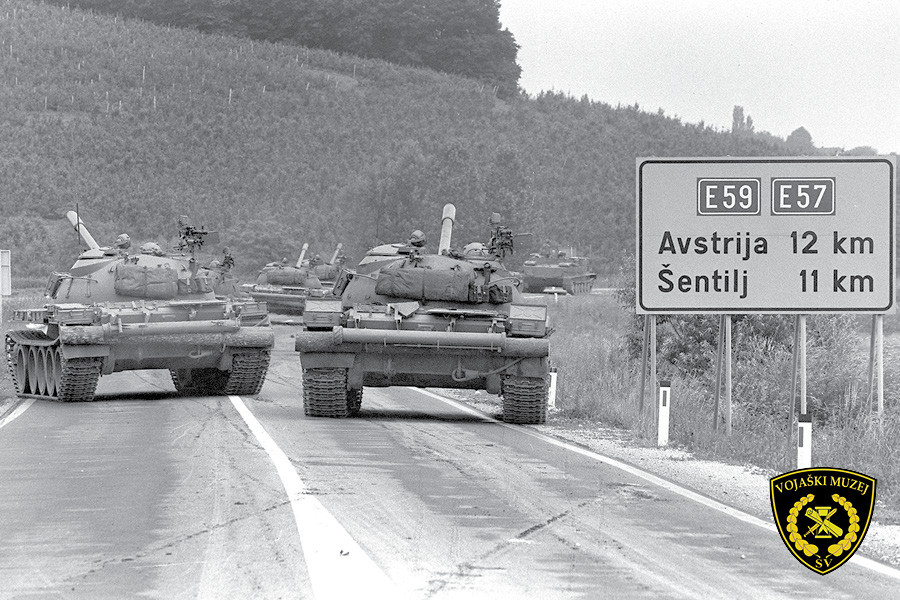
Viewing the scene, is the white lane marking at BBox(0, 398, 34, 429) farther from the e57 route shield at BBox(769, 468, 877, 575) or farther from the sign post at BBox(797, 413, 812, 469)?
the e57 route shield at BBox(769, 468, 877, 575)

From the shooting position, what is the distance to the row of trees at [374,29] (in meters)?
102

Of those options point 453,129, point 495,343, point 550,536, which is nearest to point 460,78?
point 453,129

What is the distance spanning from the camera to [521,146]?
8544 cm

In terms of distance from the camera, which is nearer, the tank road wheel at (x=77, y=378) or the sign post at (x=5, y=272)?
the tank road wheel at (x=77, y=378)

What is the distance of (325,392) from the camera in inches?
705

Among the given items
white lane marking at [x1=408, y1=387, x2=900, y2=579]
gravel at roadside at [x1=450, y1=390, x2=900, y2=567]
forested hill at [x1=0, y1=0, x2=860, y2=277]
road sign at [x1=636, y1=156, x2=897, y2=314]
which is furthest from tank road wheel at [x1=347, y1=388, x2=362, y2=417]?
forested hill at [x1=0, y1=0, x2=860, y2=277]

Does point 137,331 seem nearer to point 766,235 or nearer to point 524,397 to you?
point 524,397

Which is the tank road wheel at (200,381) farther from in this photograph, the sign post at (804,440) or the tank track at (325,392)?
the sign post at (804,440)

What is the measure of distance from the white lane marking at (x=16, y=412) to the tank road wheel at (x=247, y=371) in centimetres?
295

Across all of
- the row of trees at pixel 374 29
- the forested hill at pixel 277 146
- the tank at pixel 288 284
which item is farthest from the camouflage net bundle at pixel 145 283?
the row of trees at pixel 374 29

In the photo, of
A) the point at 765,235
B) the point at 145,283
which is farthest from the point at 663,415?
the point at 145,283

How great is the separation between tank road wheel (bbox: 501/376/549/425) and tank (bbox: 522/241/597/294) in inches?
1458

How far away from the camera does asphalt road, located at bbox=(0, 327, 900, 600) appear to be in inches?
304

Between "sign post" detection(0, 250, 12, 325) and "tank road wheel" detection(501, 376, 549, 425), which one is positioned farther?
"sign post" detection(0, 250, 12, 325)
